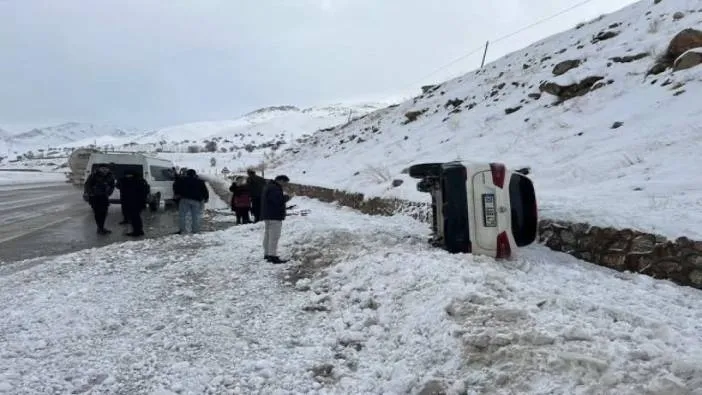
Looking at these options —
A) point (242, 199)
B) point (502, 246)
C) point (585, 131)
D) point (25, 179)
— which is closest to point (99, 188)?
point (242, 199)

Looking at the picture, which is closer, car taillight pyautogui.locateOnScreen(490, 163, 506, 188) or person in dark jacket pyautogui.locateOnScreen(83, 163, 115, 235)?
car taillight pyautogui.locateOnScreen(490, 163, 506, 188)

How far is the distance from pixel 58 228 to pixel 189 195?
Result: 4569mm

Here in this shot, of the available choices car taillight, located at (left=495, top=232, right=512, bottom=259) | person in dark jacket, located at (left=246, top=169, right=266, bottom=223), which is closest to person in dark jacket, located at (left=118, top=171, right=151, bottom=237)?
person in dark jacket, located at (left=246, top=169, right=266, bottom=223)

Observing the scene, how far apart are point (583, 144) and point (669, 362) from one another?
27.4ft

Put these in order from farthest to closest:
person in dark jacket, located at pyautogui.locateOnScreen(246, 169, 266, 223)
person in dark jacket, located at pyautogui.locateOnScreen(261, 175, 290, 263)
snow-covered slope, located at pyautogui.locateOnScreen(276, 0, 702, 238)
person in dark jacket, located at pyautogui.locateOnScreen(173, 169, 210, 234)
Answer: person in dark jacket, located at pyautogui.locateOnScreen(246, 169, 266, 223) → person in dark jacket, located at pyautogui.locateOnScreen(173, 169, 210, 234) → person in dark jacket, located at pyautogui.locateOnScreen(261, 175, 290, 263) → snow-covered slope, located at pyautogui.locateOnScreen(276, 0, 702, 238)

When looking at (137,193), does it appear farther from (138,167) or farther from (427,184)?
(427,184)

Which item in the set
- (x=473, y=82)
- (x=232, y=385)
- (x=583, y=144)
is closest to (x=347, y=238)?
(x=232, y=385)

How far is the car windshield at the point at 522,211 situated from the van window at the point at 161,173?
14.4 m

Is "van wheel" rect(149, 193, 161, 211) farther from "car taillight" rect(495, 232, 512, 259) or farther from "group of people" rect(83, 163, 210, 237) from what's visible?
"car taillight" rect(495, 232, 512, 259)

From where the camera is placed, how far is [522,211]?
6.72 m

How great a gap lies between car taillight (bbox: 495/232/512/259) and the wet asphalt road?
8.21 m

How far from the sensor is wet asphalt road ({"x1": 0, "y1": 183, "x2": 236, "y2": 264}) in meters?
10.6

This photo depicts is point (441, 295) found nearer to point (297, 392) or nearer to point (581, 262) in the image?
point (297, 392)

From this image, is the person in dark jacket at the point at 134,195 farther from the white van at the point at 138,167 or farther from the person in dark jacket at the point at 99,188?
the white van at the point at 138,167
